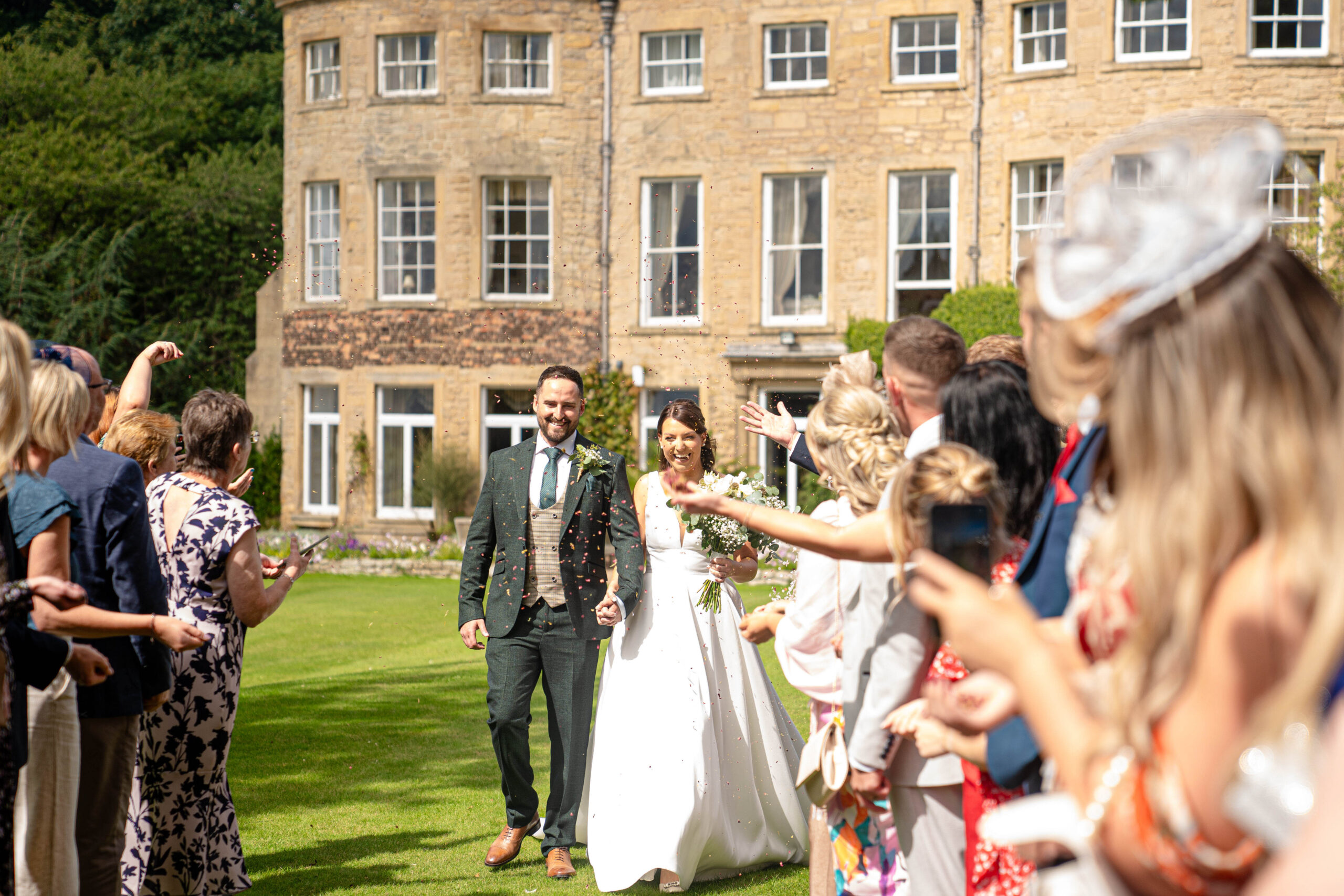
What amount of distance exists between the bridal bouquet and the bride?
4.1 inches

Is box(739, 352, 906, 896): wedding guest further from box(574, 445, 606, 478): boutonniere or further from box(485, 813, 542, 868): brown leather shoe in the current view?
box(485, 813, 542, 868): brown leather shoe

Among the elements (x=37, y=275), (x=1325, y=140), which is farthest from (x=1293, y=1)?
(x=37, y=275)

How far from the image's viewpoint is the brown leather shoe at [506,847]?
6.35 meters

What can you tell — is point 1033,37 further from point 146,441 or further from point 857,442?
point 857,442

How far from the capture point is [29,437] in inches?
151

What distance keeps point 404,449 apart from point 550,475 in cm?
2034

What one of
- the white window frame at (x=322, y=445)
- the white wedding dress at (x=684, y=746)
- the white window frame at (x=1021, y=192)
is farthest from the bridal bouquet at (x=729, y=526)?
the white window frame at (x=322, y=445)

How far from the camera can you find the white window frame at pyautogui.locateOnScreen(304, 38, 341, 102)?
26.3 meters

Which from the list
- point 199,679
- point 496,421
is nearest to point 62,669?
point 199,679

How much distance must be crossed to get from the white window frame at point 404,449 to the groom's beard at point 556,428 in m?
19.5

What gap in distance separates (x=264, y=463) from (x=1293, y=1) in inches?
882

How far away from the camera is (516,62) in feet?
84.1

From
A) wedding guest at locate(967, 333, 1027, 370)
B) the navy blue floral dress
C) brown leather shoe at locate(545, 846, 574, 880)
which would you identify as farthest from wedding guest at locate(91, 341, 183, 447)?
wedding guest at locate(967, 333, 1027, 370)

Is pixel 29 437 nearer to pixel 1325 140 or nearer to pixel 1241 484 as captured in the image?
pixel 1241 484
